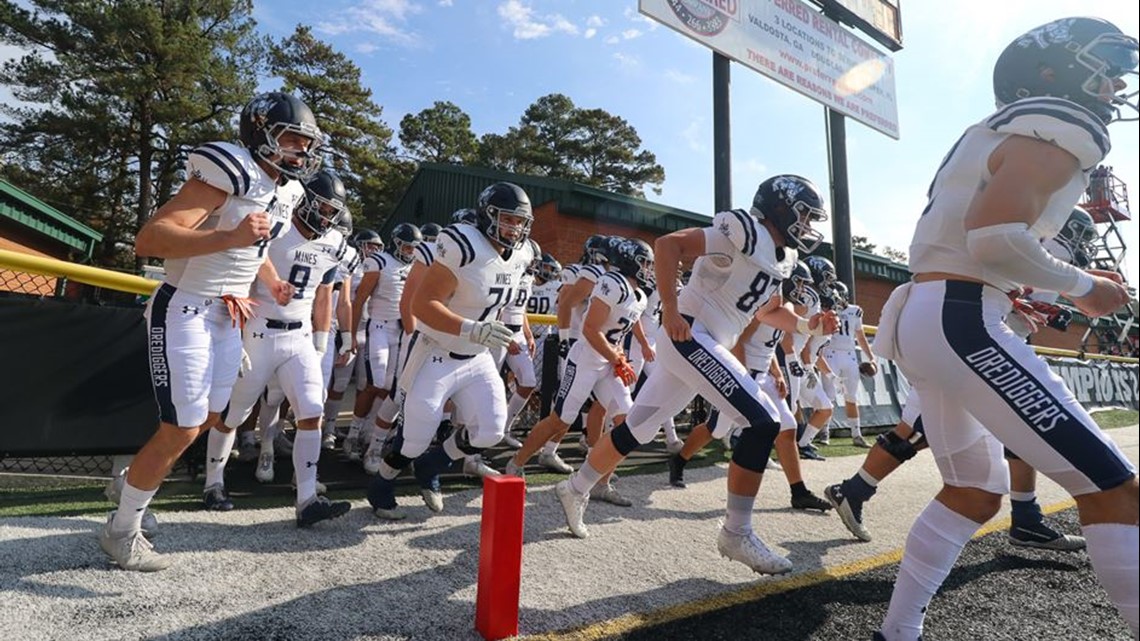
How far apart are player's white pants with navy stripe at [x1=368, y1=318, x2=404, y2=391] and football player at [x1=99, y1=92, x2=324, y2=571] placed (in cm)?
316

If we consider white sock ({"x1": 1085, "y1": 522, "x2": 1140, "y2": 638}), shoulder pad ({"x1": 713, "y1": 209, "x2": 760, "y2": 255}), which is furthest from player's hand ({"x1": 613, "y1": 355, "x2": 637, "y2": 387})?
white sock ({"x1": 1085, "y1": 522, "x2": 1140, "y2": 638})

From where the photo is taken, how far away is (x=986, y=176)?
8.05ft

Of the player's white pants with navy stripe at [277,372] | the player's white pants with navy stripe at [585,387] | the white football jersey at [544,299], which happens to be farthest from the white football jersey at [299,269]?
the white football jersey at [544,299]

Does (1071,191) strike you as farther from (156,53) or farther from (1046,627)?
(156,53)

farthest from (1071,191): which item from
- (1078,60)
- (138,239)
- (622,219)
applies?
(622,219)

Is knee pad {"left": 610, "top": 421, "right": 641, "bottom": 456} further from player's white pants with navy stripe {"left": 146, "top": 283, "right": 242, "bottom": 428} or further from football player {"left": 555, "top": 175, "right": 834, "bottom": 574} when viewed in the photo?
player's white pants with navy stripe {"left": 146, "top": 283, "right": 242, "bottom": 428}

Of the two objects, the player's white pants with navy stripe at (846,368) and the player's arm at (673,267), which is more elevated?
the player's arm at (673,267)

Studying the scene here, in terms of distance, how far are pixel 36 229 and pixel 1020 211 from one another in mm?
24189

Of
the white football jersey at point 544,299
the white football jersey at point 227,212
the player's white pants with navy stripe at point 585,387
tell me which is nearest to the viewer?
the white football jersey at point 227,212

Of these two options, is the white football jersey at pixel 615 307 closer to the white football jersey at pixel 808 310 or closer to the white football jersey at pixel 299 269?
the white football jersey at pixel 299 269

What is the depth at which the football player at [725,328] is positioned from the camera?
11.7ft

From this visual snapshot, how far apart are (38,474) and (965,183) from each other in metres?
6.11

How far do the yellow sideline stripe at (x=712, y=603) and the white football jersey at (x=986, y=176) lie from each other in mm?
1813

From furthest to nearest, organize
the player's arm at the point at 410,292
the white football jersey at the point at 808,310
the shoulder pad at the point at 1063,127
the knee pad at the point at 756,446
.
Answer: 1. the white football jersey at the point at 808,310
2. the player's arm at the point at 410,292
3. the knee pad at the point at 756,446
4. the shoulder pad at the point at 1063,127
